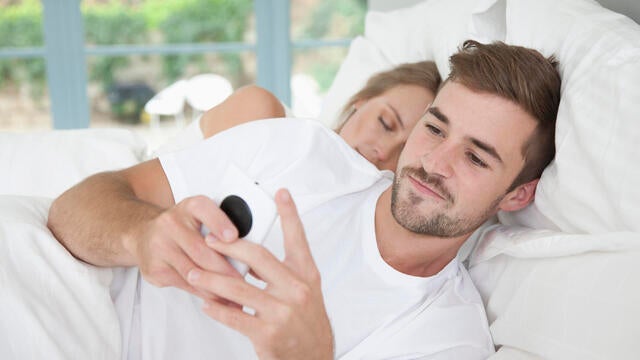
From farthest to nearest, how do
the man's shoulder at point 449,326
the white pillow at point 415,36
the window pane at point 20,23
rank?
the window pane at point 20,23 < the white pillow at point 415,36 < the man's shoulder at point 449,326

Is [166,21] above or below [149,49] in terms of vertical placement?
above

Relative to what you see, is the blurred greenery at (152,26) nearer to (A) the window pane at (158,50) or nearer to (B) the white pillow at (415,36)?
(A) the window pane at (158,50)

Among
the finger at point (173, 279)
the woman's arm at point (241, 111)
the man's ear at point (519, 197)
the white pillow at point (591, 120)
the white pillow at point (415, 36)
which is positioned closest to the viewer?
the finger at point (173, 279)

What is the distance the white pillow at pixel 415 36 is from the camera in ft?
4.68

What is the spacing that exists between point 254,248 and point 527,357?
0.51 m

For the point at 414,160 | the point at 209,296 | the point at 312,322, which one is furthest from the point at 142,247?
the point at 414,160

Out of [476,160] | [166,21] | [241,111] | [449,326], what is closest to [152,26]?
[166,21]

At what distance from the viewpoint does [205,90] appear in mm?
3336

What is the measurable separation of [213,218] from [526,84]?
659 mm

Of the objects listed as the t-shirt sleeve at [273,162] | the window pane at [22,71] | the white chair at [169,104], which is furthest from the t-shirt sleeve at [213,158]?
the window pane at [22,71]

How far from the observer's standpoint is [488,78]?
121 centimetres

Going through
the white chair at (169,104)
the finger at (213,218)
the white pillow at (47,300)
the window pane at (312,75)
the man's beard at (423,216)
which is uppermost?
the finger at (213,218)

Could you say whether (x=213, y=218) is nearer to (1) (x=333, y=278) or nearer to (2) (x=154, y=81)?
(1) (x=333, y=278)

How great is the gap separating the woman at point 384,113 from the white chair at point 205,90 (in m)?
1.64
